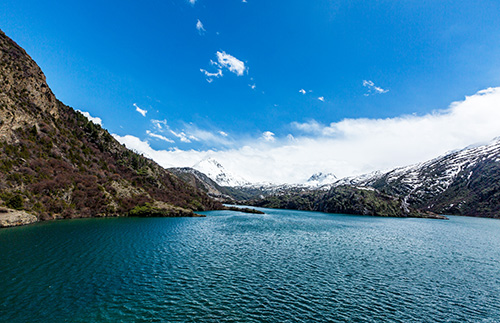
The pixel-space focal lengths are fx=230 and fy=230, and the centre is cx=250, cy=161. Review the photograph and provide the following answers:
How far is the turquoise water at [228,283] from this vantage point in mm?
28623

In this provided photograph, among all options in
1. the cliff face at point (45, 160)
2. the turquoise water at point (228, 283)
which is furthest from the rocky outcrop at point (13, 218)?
the turquoise water at point (228, 283)

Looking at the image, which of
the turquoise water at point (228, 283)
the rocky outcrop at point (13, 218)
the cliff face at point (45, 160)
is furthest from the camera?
the cliff face at point (45, 160)

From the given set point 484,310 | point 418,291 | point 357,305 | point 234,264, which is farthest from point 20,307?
point 484,310

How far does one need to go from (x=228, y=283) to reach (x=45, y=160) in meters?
118

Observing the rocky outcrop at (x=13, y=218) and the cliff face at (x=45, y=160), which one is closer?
the rocky outcrop at (x=13, y=218)

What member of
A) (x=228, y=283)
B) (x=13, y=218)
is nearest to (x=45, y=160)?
(x=13, y=218)

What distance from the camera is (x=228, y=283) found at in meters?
38.1

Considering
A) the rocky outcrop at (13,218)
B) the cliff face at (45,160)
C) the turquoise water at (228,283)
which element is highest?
the cliff face at (45,160)

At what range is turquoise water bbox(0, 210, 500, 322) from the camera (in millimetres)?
28623

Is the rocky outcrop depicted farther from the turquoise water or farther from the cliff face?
the turquoise water

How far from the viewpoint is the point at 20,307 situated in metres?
26.7

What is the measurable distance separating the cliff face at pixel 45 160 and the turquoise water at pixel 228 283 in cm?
3279

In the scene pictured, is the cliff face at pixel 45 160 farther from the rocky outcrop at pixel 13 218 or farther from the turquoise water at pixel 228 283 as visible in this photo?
the turquoise water at pixel 228 283

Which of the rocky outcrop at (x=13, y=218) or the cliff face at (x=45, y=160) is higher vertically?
the cliff face at (x=45, y=160)
